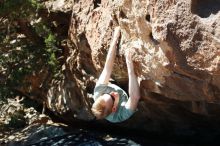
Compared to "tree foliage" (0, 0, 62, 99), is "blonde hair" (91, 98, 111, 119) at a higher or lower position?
lower

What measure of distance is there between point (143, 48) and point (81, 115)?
3.14 m

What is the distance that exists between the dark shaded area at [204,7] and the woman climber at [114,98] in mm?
1099

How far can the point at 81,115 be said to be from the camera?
816cm

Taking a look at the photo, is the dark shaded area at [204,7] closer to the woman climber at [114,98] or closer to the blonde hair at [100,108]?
the woman climber at [114,98]

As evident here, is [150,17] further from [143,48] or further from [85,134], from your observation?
[85,134]

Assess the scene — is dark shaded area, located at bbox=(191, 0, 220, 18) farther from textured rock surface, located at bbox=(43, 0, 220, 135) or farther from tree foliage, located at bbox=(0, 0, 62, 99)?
tree foliage, located at bbox=(0, 0, 62, 99)

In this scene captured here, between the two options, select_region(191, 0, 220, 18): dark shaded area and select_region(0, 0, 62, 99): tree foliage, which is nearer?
select_region(191, 0, 220, 18): dark shaded area

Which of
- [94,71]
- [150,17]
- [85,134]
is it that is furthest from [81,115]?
[150,17]

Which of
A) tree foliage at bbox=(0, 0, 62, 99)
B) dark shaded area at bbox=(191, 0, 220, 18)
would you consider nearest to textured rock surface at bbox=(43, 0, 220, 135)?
dark shaded area at bbox=(191, 0, 220, 18)

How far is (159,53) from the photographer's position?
16.7 feet

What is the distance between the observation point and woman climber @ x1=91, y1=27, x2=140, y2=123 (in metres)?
5.28

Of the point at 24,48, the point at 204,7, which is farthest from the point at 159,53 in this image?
the point at 24,48

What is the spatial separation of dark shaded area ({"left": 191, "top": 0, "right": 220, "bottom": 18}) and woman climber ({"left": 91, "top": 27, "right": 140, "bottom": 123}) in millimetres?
1099

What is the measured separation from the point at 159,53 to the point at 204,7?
687 millimetres
